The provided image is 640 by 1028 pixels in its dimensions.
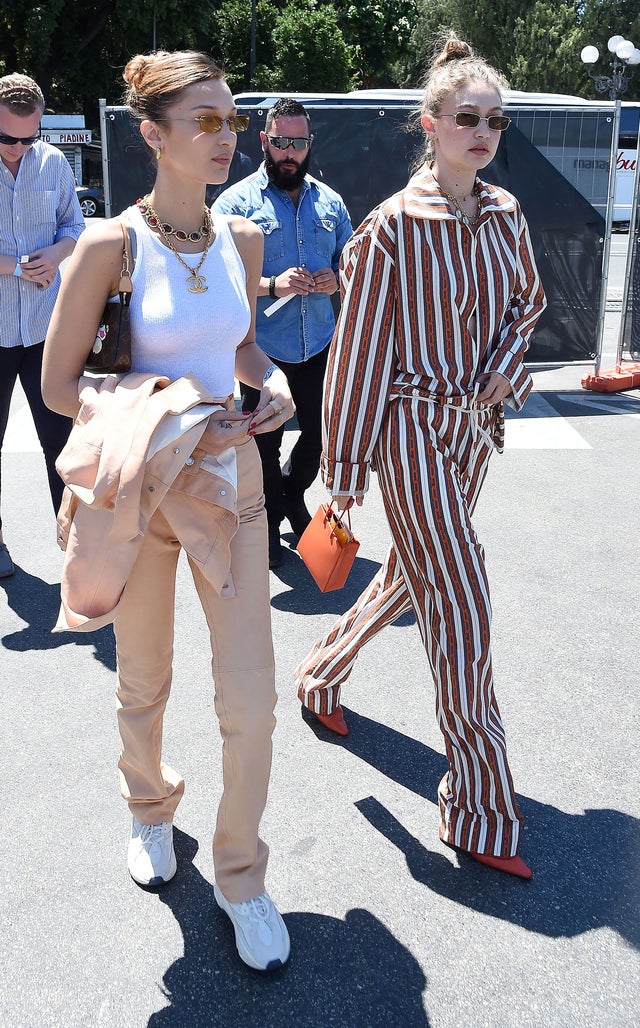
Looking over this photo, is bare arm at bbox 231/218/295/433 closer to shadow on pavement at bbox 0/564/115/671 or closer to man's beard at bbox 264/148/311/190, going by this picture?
shadow on pavement at bbox 0/564/115/671

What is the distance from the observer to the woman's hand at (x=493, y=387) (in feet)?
9.42

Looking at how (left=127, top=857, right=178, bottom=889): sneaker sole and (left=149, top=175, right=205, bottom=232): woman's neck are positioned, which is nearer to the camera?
(left=149, top=175, right=205, bottom=232): woman's neck

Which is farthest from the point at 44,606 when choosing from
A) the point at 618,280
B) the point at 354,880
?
the point at 618,280

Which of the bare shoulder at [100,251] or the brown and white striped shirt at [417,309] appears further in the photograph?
the brown and white striped shirt at [417,309]

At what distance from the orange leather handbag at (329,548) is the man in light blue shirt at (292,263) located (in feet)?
5.01

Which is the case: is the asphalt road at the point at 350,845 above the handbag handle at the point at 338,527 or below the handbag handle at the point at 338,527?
below

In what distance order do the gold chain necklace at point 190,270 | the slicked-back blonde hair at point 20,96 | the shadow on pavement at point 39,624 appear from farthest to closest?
the slicked-back blonde hair at point 20,96, the shadow on pavement at point 39,624, the gold chain necklace at point 190,270

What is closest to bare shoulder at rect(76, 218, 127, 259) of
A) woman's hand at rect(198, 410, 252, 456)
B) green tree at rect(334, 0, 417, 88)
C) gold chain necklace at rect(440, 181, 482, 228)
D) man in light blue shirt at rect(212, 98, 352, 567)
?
woman's hand at rect(198, 410, 252, 456)

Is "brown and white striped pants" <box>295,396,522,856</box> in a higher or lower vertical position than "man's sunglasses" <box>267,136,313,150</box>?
lower

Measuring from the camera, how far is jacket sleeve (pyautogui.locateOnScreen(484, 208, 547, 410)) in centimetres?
293

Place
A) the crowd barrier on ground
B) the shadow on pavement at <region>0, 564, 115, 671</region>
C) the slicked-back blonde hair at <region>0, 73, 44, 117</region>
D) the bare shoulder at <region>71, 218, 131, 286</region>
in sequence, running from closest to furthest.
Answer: the bare shoulder at <region>71, 218, 131, 286</region> < the shadow on pavement at <region>0, 564, 115, 671</region> < the slicked-back blonde hair at <region>0, 73, 44, 117</region> < the crowd barrier on ground

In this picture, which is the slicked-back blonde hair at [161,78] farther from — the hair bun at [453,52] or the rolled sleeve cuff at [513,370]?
the rolled sleeve cuff at [513,370]

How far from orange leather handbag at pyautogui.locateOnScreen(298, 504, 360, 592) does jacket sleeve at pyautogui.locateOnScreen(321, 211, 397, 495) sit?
0.34 metres

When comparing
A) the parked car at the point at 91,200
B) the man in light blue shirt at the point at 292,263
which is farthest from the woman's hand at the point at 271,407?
the parked car at the point at 91,200
